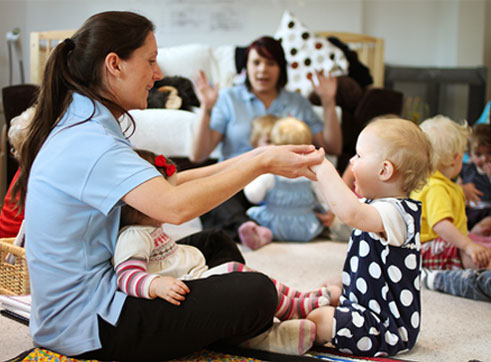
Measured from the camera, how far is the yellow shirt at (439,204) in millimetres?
1791

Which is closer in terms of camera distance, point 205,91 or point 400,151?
point 400,151

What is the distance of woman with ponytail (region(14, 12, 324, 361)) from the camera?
3.32 feet

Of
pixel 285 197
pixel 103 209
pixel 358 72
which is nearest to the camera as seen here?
pixel 103 209

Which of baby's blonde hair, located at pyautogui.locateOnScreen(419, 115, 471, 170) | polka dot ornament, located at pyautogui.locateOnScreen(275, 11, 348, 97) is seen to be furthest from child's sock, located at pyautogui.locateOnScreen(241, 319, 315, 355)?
polka dot ornament, located at pyautogui.locateOnScreen(275, 11, 348, 97)

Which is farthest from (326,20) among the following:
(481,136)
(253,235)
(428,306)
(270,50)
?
(428,306)

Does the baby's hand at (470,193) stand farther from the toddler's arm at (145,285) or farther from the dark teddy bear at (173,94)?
the toddler's arm at (145,285)

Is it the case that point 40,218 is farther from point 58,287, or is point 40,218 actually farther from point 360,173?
point 360,173

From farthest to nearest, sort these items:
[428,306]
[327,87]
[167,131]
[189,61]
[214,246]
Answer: [189,61] < [327,87] < [167,131] < [428,306] < [214,246]

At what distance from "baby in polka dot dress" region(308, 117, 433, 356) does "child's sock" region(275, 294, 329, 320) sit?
6 centimetres

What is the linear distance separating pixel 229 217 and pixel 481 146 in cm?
117

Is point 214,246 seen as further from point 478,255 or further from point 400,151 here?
point 478,255

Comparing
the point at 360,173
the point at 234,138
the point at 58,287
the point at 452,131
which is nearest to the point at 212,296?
the point at 58,287

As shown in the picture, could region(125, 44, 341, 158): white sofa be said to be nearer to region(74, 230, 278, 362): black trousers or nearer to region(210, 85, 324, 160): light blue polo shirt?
region(210, 85, 324, 160): light blue polo shirt

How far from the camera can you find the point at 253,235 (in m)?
2.30
